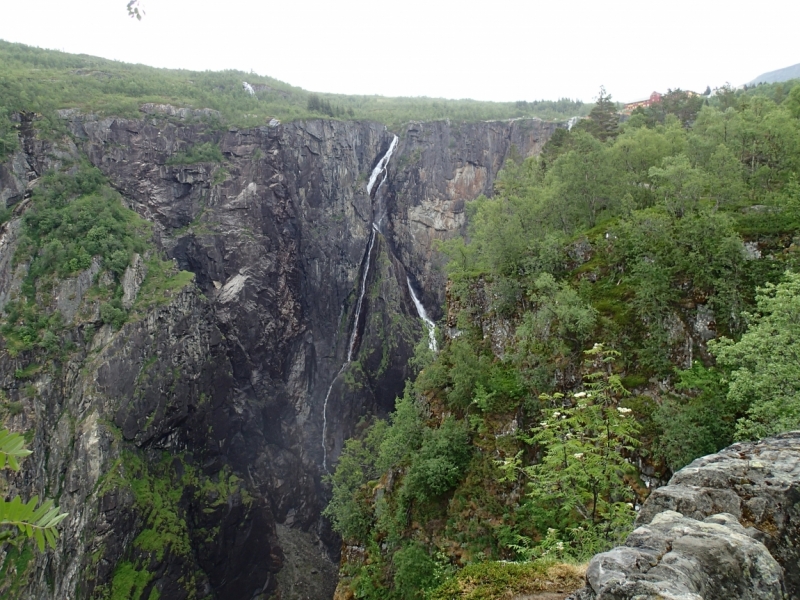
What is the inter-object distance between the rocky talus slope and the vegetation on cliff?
1.27m

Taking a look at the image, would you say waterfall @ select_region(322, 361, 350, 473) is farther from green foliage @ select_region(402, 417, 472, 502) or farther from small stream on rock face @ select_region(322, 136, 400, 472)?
green foliage @ select_region(402, 417, 472, 502)

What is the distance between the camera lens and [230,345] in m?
43.8

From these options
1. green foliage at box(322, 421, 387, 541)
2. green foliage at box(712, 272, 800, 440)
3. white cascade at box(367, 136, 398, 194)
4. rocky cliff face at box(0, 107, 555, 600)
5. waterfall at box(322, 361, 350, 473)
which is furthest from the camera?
white cascade at box(367, 136, 398, 194)

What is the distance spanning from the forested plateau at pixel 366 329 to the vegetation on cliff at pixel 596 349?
0.34ft

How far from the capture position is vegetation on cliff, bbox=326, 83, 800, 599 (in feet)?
33.1

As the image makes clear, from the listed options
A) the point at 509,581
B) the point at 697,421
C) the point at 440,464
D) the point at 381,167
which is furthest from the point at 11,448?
the point at 381,167

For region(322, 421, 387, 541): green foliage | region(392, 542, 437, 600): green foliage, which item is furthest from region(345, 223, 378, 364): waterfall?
region(392, 542, 437, 600): green foliage

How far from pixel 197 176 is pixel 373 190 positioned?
1964 cm

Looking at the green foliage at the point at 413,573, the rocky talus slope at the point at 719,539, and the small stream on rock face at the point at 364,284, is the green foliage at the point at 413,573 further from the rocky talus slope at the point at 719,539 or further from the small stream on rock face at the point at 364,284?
the small stream on rock face at the point at 364,284

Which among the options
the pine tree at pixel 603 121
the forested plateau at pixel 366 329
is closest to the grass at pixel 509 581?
the forested plateau at pixel 366 329

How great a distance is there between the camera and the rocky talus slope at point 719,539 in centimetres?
423

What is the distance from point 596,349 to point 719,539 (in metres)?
3.49

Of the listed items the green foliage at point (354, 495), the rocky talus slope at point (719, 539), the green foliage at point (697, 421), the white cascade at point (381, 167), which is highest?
the white cascade at point (381, 167)

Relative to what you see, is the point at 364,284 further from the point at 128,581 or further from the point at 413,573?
the point at 413,573
